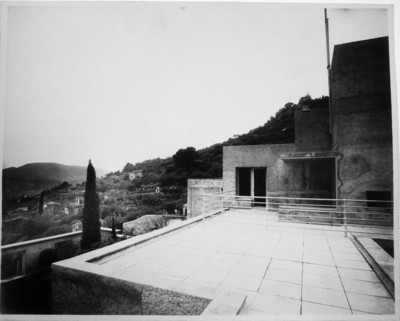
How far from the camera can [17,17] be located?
10.7 ft

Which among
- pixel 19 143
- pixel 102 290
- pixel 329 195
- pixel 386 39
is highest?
pixel 386 39

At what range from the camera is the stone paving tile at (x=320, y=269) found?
9.93 feet

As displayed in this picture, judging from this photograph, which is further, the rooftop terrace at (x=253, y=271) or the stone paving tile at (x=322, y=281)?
the stone paving tile at (x=322, y=281)

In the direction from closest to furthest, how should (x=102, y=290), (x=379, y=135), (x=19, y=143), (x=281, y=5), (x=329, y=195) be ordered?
(x=102, y=290), (x=281, y=5), (x=19, y=143), (x=379, y=135), (x=329, y=195)

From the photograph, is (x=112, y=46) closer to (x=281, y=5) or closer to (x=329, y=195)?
(x=281, y=5)

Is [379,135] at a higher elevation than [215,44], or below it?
below

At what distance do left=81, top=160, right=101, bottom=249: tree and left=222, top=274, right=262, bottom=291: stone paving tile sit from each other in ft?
36.6

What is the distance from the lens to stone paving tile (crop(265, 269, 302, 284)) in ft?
9.37

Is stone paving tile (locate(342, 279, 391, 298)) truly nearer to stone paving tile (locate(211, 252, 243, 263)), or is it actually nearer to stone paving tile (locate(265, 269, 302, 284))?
stone paving tile (locate(265, 269, 302, 284))

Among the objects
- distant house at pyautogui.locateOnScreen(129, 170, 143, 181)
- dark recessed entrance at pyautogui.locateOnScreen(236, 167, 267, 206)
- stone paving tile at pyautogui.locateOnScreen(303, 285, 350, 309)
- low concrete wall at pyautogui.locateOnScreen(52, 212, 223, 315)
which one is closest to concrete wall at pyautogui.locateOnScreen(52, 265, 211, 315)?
low concrete wall at pyautogui.locateOnScreen(52, 212, 223, 315)

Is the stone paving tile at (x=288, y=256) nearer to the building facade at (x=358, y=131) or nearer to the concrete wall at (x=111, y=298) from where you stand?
the concrete wall at (x=111, y=298)

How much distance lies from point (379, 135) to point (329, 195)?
3675 mm

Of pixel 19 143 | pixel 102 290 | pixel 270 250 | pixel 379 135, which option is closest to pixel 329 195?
pixel 379 135

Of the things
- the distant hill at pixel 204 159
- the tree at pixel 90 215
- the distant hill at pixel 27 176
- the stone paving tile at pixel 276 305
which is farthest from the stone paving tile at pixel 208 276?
the distant hill at pixel 204 159
